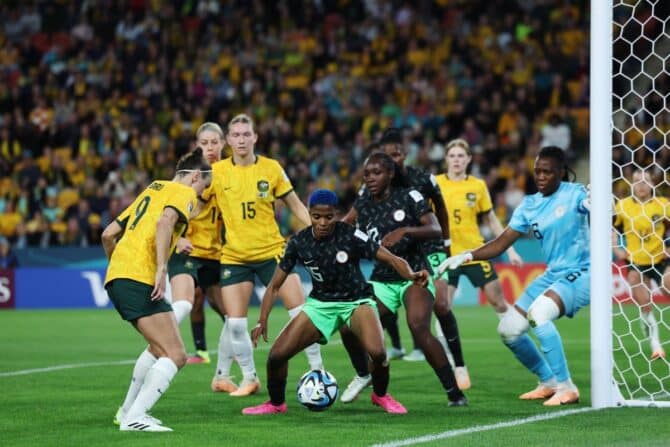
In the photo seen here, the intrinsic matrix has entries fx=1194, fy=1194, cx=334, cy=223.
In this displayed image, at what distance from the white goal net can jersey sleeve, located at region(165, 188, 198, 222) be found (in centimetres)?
314

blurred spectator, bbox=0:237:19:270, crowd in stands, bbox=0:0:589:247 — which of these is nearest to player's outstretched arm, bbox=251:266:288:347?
crowd in stands, bbox=0:0:589:247

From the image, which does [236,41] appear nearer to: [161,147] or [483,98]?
[161,147]

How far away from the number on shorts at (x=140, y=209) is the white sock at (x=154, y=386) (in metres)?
1.00

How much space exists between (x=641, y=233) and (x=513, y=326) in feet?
17.9

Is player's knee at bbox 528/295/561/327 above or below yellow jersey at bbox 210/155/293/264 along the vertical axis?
below

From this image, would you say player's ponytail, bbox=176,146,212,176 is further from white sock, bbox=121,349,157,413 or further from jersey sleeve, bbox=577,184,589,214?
jersey sleeve, bbox=577,184,589,214

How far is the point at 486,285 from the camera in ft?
42.3

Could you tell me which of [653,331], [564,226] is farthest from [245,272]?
[653,331]

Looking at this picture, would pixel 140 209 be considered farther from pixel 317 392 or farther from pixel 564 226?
pixel 564 226

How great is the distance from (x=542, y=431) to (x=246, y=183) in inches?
155

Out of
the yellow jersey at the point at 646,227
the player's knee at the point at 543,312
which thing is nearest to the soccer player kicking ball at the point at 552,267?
the player's knee at the point at 543,312

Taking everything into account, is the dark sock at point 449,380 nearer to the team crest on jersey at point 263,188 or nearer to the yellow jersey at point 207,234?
the team crest on jersey at point 263,188

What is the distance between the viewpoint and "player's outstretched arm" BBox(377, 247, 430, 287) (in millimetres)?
8828

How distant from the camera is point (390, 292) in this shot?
9844mm
